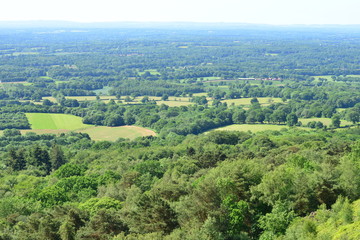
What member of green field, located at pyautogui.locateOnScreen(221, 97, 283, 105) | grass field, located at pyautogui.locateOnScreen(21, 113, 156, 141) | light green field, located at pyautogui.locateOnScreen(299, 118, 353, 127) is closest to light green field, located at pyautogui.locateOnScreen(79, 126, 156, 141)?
grass field, located at pyautogui.locateOnScreen(21, 113, 156, 141)

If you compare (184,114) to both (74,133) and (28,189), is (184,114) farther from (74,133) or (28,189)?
(28,189)

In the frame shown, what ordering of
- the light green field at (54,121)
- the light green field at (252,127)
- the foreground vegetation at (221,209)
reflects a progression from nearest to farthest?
the foreground vegetation at (221,209) → the light green field at (252,127) → the light green field at (54,121)

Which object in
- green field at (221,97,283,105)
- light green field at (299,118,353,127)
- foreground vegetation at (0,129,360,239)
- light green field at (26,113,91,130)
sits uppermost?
foreground vegetation at (0,129,360,239)

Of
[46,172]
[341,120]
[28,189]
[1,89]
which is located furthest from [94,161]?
[1,89]

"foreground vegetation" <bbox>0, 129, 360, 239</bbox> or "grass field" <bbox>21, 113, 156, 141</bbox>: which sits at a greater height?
"foreground vegetation" <bbox>0, 129, 360, 239</bbox>

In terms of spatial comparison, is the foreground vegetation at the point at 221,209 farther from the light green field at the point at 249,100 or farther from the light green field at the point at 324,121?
the light green field at the point at 249,100

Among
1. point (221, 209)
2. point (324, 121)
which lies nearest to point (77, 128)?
point (324, 121)

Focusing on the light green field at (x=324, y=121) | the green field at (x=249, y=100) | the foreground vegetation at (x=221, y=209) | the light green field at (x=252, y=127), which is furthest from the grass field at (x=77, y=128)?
the foreground vegetation at (x=221, y=209)

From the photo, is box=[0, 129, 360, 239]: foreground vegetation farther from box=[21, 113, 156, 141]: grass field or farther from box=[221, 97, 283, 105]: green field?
box=[221, 97, 283, 105]: green field
